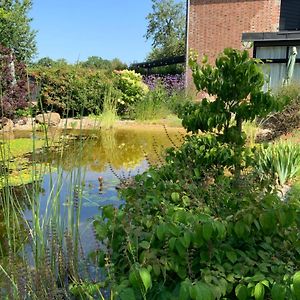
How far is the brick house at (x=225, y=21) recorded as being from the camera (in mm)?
17625

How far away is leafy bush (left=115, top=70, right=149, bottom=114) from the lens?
51.0 ft

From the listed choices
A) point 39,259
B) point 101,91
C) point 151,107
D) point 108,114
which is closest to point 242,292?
point 39,259

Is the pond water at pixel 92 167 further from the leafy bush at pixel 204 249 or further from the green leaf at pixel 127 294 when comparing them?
the green leaf at pixel 127 294

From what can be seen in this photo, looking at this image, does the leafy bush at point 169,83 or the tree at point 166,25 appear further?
the tree at point 166,25

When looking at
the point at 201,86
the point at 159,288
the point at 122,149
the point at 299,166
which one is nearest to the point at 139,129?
the point at 122,149

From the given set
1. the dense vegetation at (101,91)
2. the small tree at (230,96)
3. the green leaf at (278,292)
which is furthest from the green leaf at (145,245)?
the dense vegetation at (101,91)

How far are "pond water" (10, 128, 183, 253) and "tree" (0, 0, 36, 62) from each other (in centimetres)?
1466

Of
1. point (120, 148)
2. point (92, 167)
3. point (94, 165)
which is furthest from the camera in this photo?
point (120, 148)

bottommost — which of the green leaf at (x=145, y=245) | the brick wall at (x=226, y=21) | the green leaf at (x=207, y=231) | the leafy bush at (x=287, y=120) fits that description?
the green leaf at (x=145, y=245)

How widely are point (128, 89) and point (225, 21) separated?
19.8 feet

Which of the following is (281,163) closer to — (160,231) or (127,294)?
(160,231)

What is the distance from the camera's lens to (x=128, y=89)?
15586mm

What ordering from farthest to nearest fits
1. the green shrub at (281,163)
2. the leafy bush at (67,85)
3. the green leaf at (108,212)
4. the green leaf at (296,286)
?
the leafy bush at (67,85)
the green shrub at (281,163)
the green leaf at (108,212)
the green leaf at (296,286)

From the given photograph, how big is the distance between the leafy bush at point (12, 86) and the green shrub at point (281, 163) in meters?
5.65
